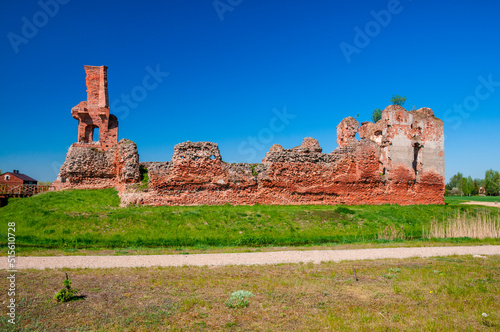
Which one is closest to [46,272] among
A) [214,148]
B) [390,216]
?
[214,148]

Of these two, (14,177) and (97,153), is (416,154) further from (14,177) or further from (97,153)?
(14,177)

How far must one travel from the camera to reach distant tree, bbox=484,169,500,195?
74.2 metres

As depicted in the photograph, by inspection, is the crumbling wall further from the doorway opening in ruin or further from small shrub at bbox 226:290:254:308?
the doorway opening in ruin

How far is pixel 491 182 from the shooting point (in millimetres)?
74938

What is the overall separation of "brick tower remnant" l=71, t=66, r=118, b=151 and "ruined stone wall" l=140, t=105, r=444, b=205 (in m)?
8.97

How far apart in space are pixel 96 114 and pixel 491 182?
265ft

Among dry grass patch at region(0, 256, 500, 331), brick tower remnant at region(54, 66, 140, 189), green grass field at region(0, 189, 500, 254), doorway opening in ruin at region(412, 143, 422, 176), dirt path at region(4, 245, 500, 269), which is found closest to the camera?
dry grass patch at region(0, 256, 500, 331)

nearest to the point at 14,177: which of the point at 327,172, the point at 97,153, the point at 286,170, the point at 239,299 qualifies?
the point at 97,153

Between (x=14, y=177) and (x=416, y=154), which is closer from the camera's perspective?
(x=416, y=154)

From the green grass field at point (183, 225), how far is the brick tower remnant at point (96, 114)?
352 inches

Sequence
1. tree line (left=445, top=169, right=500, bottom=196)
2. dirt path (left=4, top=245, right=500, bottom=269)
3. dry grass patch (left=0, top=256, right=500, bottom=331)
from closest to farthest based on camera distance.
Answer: dry grass patch (left=0, top=256, right=500, bottom=331) → dirt path (left=4, top=245, right=500, bottom=269) → tree line (left=445, top=169, right=500, bottom=196)

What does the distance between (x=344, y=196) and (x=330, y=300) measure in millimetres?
16001

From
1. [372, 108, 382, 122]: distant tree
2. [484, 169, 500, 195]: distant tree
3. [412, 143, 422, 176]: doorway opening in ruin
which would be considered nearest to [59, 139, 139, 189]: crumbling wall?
[412, 143, 422, 176]: doorway opening in ruin

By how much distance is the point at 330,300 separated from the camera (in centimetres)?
603
